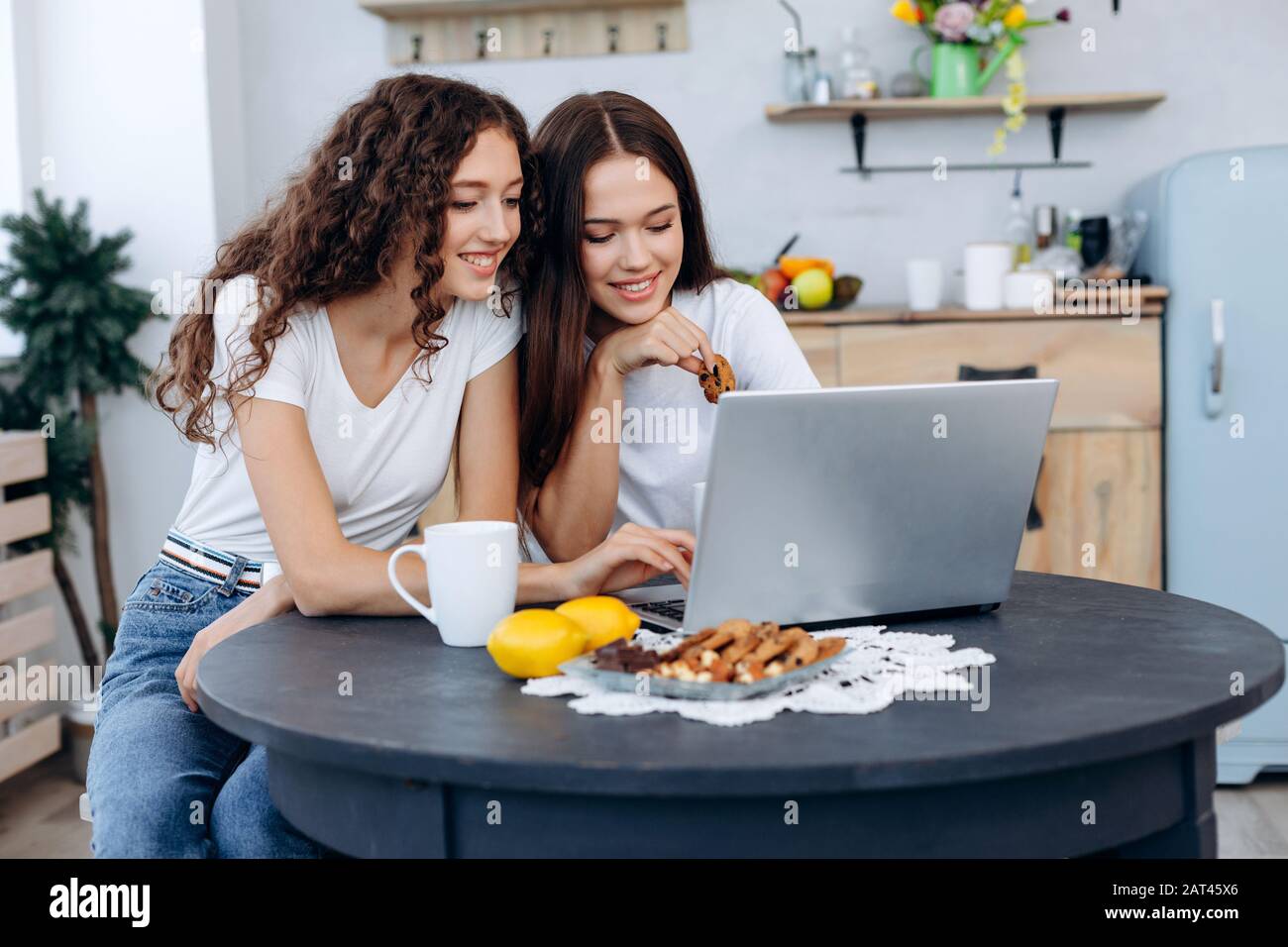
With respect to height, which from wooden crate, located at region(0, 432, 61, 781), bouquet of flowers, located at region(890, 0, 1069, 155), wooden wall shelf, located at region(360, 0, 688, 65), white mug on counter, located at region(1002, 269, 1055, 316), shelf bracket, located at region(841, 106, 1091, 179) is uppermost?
wooden wall shelf, located at region(360, 0, 688, 65)

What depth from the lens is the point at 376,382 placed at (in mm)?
1583

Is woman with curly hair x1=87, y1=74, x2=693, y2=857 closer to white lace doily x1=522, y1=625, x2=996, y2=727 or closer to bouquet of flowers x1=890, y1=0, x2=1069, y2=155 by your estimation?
white lace doily x1=522, y1=625, x2=996, y2=727

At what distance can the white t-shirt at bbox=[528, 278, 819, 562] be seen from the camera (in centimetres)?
177

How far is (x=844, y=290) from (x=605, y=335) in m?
1.59

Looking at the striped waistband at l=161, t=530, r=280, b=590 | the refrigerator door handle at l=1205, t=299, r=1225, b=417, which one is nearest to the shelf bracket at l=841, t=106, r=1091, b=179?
the refrigerator door handle at l=1205, t=299, r=1225, b=417

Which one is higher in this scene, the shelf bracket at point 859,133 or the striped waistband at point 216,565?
the shelf bracket at point 859,133

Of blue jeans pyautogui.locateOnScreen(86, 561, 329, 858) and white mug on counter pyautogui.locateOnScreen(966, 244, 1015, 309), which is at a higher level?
white mug on counter pyautogui.locateOnScreen(966, 244, 1015, 309)

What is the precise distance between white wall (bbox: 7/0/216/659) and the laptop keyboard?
2385 mm

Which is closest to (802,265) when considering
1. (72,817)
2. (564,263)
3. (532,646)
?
(564,263)

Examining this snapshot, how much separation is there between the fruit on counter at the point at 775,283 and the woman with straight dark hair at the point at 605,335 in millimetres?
1474

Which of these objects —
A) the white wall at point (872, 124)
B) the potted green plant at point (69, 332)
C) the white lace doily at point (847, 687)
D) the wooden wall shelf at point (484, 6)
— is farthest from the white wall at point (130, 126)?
the white lace doily at point (847, 687)

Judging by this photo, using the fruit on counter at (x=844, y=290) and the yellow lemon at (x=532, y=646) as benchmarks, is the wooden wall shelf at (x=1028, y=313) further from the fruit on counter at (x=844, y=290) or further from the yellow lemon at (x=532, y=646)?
the yellow lemon at (x=532, y=646)

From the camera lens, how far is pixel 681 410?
1796mm

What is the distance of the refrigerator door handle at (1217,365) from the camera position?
2891mm
